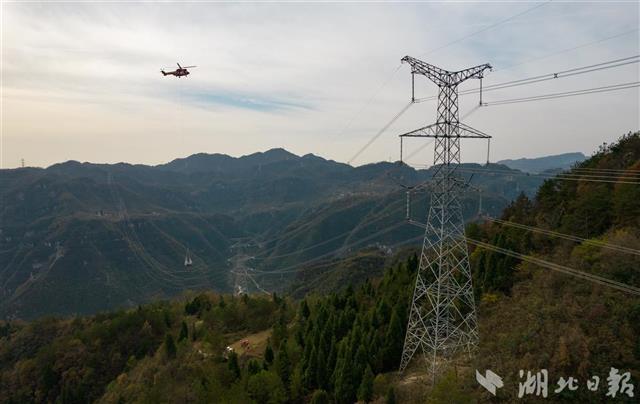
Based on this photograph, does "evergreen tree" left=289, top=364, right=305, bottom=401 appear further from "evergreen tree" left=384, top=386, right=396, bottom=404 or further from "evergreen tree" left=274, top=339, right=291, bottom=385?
"evergreen tree" left=384, top=386, right=396, bottom=404

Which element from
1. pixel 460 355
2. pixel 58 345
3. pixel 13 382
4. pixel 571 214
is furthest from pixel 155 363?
pixel 571 214

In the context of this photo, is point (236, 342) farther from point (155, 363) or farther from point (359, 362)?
point (359, 362)

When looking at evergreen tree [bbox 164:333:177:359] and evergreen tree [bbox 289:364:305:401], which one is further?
evergreen tree [bbox 164:333:177:359]

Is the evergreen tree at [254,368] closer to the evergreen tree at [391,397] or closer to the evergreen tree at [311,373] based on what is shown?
the evergreen tree at [311,373]

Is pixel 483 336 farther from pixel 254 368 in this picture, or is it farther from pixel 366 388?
pixel 254 368

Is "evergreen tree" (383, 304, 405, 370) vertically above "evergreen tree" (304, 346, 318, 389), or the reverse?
"evergreen tree" (383, 304, 405, 370)

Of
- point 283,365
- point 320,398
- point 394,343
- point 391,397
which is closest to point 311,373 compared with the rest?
point 283,365

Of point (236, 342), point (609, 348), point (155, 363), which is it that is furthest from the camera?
point (236, 342)

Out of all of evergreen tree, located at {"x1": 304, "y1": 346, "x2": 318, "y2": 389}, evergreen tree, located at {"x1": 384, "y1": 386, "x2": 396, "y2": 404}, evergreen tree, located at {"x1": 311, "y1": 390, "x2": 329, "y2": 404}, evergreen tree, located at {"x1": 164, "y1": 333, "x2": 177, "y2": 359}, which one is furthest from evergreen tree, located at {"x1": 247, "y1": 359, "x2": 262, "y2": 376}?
evergreen tree, located at {"x1": 164, "y1": 333, "x2": 177, "y2": 359}
